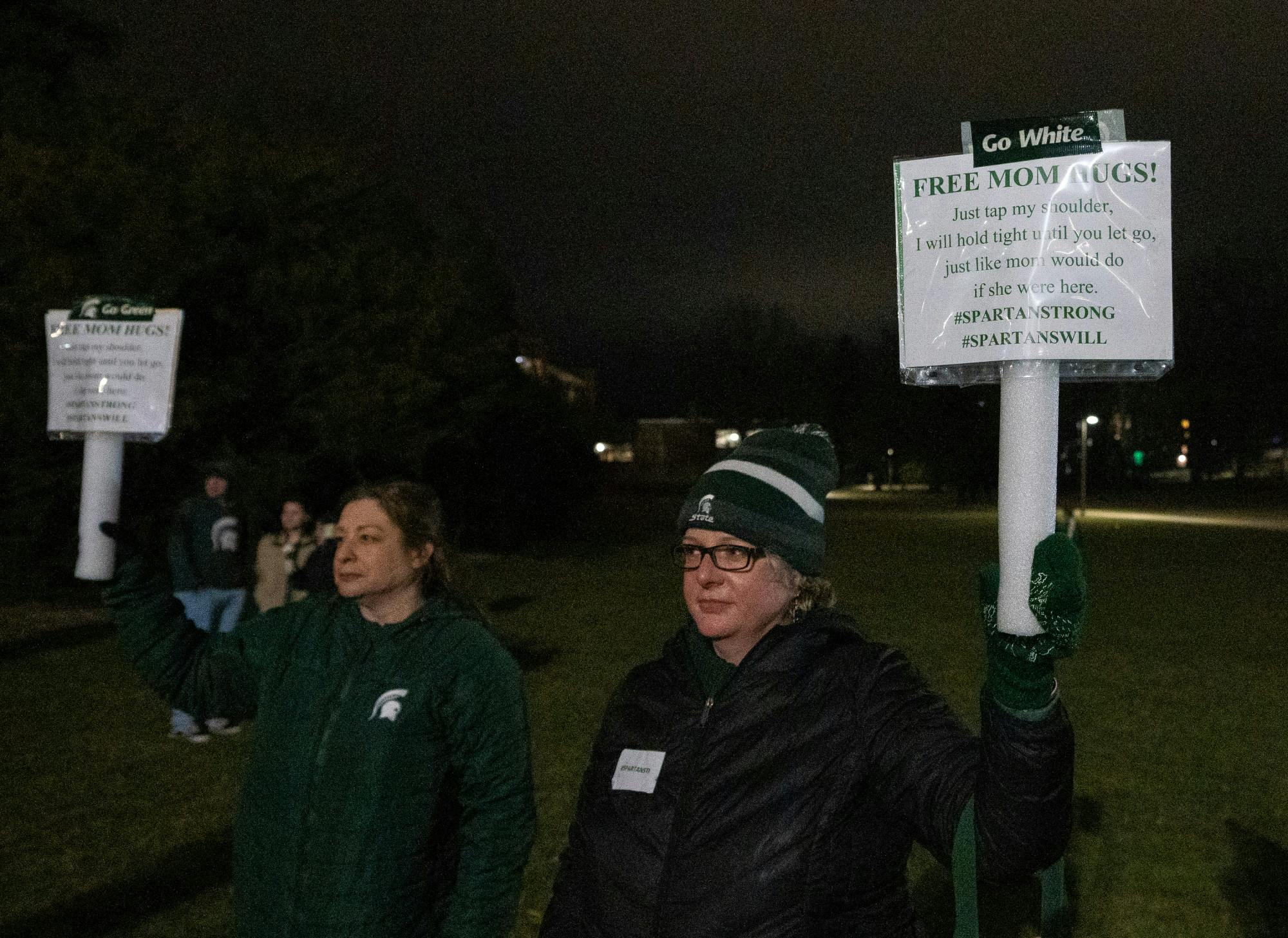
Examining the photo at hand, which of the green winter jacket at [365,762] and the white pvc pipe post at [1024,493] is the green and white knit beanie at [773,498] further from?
the green winter jacket at [365,762]

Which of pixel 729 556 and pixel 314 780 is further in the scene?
pixel 314 780

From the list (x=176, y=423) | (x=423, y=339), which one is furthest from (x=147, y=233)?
(x=423, y=339)

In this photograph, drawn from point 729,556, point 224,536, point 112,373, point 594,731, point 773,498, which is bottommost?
point 594,731

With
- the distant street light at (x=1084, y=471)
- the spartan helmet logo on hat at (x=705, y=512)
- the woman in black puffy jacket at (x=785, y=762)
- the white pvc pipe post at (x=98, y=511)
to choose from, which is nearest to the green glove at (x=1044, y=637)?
the woman in black puffy jacket at (x=785, y=762)

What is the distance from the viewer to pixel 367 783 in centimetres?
270

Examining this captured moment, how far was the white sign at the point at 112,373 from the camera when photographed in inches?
115

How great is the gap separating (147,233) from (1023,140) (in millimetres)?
15333

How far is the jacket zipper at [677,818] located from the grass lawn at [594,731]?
1.36m

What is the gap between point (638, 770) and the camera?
2.07m

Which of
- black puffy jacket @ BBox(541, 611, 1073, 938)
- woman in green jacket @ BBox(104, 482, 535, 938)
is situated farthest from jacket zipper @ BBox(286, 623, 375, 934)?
black puffy jacket @ BBox(541, 611, 1073, 938)

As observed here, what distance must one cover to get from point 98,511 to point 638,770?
155 cm

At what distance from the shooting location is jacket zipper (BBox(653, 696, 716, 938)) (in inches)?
76.0

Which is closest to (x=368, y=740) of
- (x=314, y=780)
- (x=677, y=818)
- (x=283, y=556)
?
(x=314, y=780)

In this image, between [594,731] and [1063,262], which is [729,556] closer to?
[1063,262]
